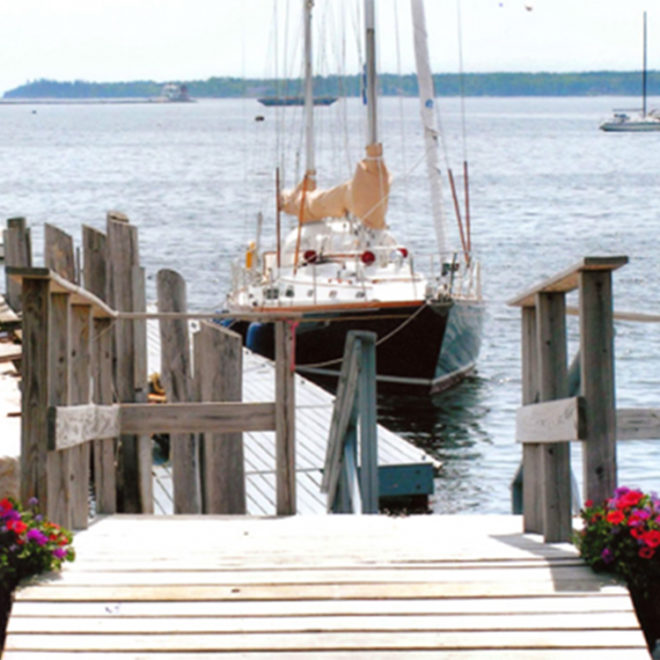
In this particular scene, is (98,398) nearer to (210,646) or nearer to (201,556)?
(201,556)

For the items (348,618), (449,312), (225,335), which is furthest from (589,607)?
(449,312)

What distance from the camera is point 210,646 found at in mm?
4805

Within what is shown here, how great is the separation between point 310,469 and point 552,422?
622 cm

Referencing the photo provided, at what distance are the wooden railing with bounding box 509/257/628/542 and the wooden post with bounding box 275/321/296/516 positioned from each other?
1.16 metres

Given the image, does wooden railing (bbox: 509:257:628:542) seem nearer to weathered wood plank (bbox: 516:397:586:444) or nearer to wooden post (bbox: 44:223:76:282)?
weathered wood plank (bbox: 516:397:586:444)

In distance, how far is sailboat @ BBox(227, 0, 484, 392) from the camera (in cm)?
2277

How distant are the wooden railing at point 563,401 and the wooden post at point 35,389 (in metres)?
1.97

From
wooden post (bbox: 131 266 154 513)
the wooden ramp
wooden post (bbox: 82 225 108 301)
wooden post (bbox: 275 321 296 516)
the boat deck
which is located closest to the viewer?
the wooden ramp

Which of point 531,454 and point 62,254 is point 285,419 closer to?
point 531,454

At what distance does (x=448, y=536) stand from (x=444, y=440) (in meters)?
14.3

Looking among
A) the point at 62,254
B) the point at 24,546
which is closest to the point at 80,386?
the point at 24,546

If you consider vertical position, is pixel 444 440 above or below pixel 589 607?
below

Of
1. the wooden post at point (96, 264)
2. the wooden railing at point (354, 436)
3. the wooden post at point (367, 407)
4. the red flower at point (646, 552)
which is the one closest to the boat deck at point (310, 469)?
the wooden railing at point (354, 436)

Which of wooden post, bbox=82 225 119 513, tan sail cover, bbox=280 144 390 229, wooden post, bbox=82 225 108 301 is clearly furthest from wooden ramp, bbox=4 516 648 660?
tan sail cover, bbox=280 144 390 229
